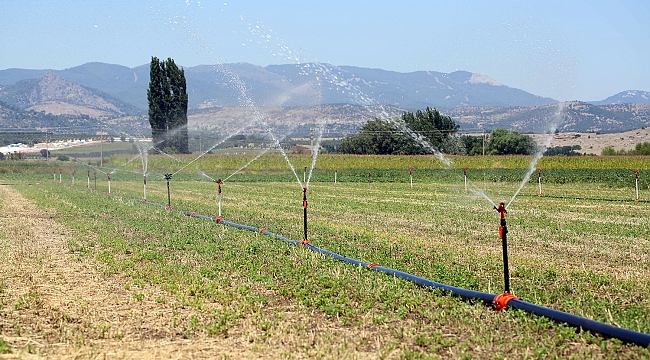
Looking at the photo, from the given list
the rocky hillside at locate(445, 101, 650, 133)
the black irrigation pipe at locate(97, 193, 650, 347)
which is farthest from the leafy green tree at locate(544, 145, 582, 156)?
the black irrigation pipe at locate(97, 193, 650, 347)

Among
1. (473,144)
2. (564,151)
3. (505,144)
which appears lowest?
(564,151)

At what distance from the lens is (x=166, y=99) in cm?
8188

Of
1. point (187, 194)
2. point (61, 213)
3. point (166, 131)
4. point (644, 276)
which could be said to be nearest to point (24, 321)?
point (644, 276)

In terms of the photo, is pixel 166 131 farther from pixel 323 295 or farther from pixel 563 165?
pixel 323 295

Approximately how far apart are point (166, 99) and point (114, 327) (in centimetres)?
7644

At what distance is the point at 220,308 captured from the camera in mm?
8844

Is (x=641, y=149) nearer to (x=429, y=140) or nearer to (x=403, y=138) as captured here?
(x=429, y=140)

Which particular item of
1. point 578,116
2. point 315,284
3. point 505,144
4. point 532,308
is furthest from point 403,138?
point 532,308

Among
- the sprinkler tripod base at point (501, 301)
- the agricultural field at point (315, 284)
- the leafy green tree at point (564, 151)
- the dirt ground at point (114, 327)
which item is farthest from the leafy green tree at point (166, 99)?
the sprinkler tripod base at point (501, 301)

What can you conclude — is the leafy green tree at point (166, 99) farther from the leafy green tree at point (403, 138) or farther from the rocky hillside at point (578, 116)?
the rocky hillside at point (578, 116)

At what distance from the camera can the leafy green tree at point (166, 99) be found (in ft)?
267

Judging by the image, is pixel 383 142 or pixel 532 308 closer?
pixel 532 308

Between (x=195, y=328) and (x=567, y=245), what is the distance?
353 inches

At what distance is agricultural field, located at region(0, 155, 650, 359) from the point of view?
23.8 feet
